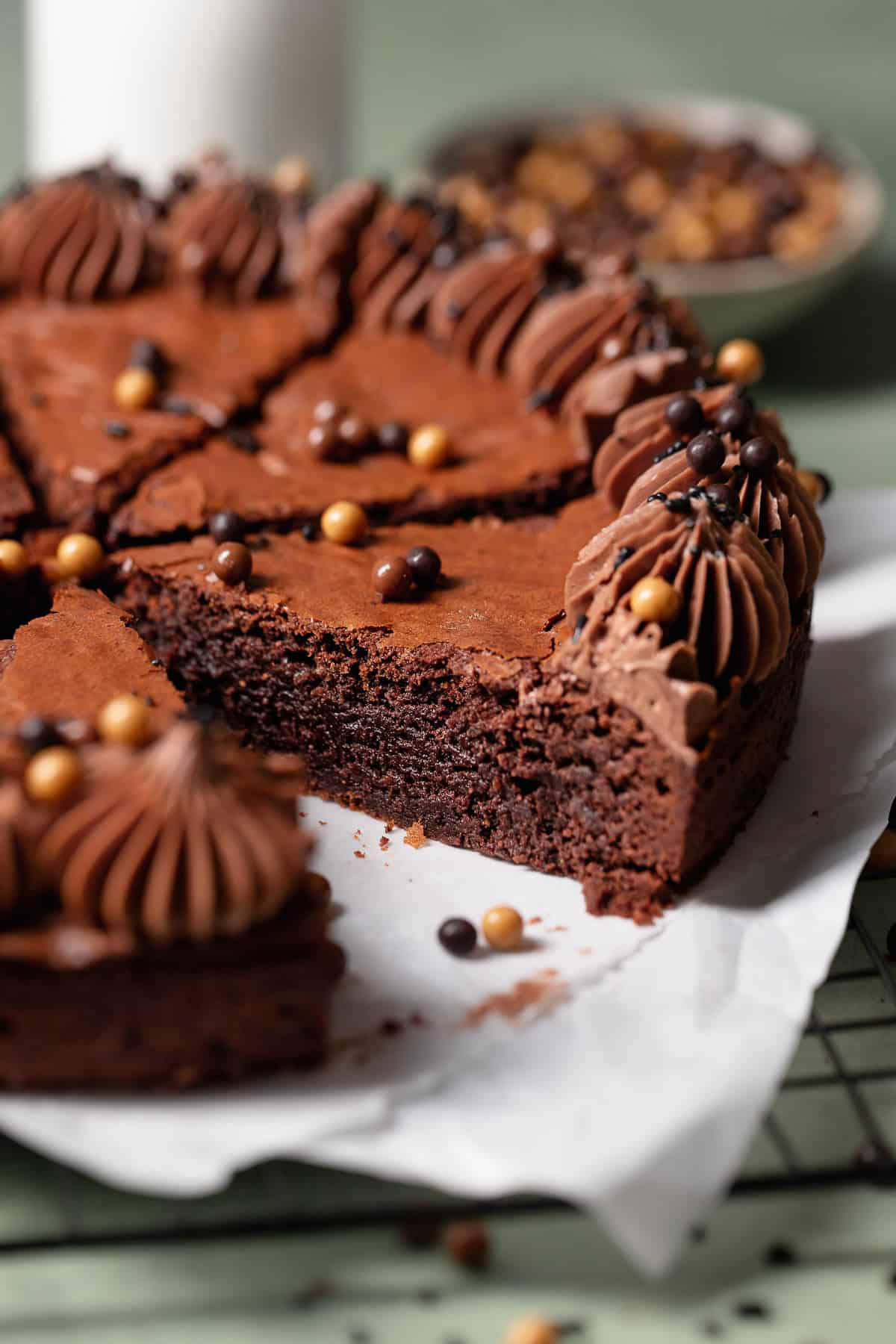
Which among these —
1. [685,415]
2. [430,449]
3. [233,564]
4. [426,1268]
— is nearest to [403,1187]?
[426,1268]

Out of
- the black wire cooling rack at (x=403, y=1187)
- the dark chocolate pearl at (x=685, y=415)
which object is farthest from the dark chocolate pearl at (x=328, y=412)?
the black wire cooling rack at (x=403, y=1187)

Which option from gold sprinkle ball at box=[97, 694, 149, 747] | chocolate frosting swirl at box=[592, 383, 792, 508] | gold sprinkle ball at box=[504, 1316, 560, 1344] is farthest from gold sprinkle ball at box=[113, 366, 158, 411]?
gold sprinkle ball at box=[504, 1316, 560, 1344]

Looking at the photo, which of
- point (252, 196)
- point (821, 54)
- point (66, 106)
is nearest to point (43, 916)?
point (252, 196)

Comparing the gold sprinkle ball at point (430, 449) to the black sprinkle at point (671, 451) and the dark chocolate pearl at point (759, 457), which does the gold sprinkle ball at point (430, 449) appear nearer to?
the black sprinkle at point (671, 451)

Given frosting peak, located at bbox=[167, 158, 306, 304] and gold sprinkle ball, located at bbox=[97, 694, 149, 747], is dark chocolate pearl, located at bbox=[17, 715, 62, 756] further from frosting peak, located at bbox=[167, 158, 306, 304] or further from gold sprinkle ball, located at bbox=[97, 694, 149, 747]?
frosting peak, located at bbox=[167, 158, 306, 304]

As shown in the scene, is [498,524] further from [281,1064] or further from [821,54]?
[821,54]

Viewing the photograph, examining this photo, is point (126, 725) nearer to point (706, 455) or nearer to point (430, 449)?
point (706, 455)
